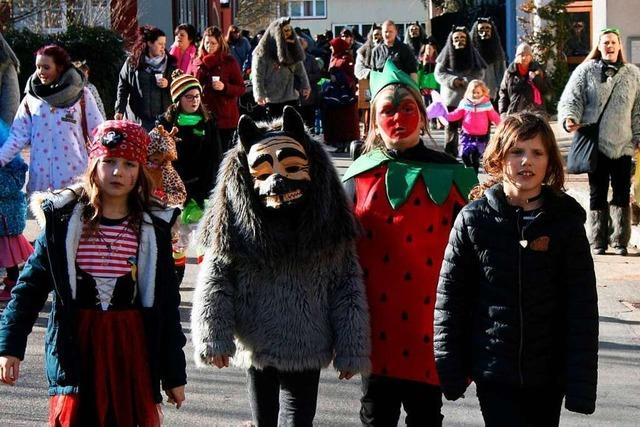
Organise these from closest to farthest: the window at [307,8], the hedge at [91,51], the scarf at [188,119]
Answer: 1. the scarf at [188,119]
2. the hedge at [91,51]
3. the window at [307,8]

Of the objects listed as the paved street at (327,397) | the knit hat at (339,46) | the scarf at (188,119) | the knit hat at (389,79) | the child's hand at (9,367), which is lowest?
the paved street at (327,397)

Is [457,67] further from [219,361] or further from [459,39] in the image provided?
[219,361]

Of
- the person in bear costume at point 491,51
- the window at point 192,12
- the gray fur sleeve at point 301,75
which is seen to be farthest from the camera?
the window at point 192,12

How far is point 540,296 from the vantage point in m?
4.62

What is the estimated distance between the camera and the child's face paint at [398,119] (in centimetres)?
545

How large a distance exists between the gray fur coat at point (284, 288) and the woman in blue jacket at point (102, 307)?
0.70 feet

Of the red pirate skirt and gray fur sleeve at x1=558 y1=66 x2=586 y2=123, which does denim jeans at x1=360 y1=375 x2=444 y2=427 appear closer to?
the red pirate skirt

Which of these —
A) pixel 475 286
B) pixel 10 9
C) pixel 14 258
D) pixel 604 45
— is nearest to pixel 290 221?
pixel 475 286

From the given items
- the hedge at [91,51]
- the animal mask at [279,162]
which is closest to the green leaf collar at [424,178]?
the animal mask at [279,162]

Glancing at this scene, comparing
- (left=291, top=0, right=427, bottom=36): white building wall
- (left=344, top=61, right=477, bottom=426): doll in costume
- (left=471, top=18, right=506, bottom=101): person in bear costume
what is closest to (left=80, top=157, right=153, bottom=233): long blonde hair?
(left=344, top=61, right=477, bottom=426): doll in costume

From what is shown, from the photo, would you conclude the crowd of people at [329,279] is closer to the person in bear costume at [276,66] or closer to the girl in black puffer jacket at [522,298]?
the girl in black puffer jacket at [522,298]

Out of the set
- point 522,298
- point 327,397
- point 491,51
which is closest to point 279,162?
point 522,298

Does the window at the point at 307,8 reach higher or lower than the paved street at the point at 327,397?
higher

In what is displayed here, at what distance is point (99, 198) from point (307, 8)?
95632 millimetres
